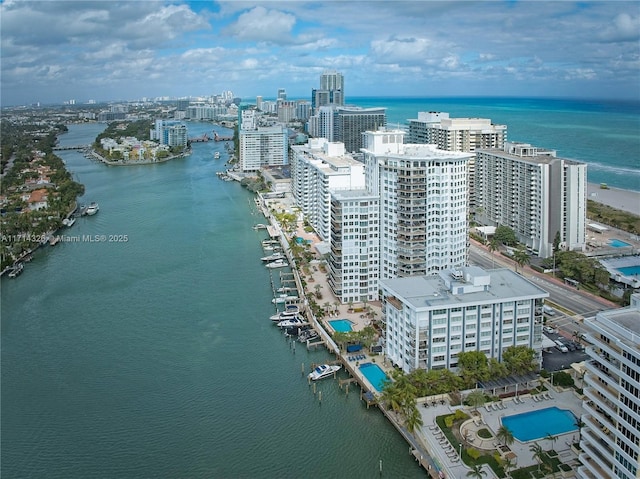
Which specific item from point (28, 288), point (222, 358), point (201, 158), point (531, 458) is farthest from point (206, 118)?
point (531, 458)

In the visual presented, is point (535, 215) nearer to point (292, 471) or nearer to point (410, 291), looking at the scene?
point (410, 291)

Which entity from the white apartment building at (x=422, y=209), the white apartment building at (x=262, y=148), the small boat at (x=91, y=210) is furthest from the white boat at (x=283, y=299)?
the white apartment building at (x=262, y=148)

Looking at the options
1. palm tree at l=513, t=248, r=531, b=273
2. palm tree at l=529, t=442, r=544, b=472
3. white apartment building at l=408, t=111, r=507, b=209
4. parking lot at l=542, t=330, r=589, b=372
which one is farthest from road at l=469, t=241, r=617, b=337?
white apartment building at l=408, t=111, r=507, b=209

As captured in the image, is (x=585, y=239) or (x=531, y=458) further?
(x=585, y=239)

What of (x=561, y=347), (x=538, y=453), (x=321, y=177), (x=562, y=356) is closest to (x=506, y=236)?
(x=321, y=177)

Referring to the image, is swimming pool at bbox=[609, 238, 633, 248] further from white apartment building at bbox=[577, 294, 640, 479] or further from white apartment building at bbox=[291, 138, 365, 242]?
white apartment building at bbox=[577, 294, 640, 479]
